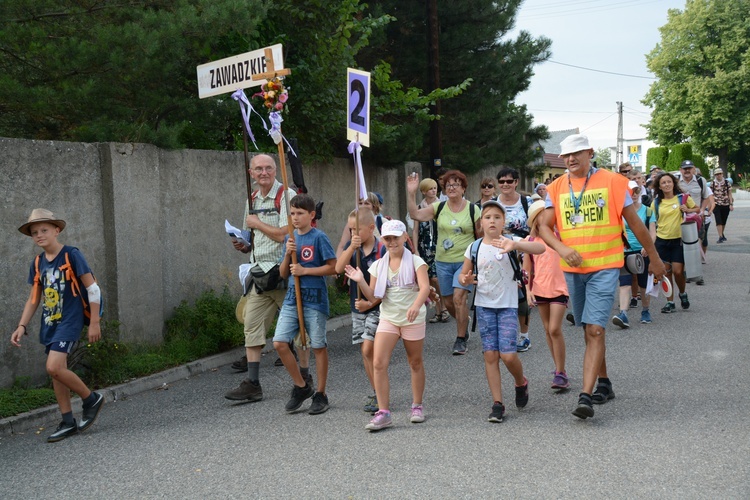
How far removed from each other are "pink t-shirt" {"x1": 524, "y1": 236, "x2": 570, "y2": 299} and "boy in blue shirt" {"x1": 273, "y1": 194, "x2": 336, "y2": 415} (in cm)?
181

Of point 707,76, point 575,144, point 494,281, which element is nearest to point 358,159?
point 494,281

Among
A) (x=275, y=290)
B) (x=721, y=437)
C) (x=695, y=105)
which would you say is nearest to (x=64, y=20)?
(x=275, y=290)

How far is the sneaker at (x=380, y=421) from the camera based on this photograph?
5.63 metres

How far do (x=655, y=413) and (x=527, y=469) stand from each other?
5.06ft

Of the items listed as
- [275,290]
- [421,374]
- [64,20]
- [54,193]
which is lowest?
[421,374]

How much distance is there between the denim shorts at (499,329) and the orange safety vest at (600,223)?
596 millimetres

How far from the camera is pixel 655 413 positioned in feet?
18.9

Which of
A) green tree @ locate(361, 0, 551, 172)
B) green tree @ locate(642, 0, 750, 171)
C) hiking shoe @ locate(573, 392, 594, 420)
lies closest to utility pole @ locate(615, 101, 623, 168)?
green tree @ locate(642, 0, 750, 171)

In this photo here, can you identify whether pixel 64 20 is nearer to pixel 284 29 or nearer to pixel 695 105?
pixel 284 29

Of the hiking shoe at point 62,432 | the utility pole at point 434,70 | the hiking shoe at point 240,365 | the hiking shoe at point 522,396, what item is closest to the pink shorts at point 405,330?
the hiking shoe at point 522,396

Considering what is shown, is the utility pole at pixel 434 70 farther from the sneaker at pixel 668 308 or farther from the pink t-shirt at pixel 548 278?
the pink t-shirt at pixel 548 278

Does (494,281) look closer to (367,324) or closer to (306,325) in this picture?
(367,324)

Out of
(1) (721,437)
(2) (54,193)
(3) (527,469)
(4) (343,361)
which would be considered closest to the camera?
(3) (527,469)

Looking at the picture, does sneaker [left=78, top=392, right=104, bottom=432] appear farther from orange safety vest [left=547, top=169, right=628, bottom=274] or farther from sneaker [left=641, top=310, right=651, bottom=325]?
sneaker [left=641, top=310, right=651, bottom=325]
